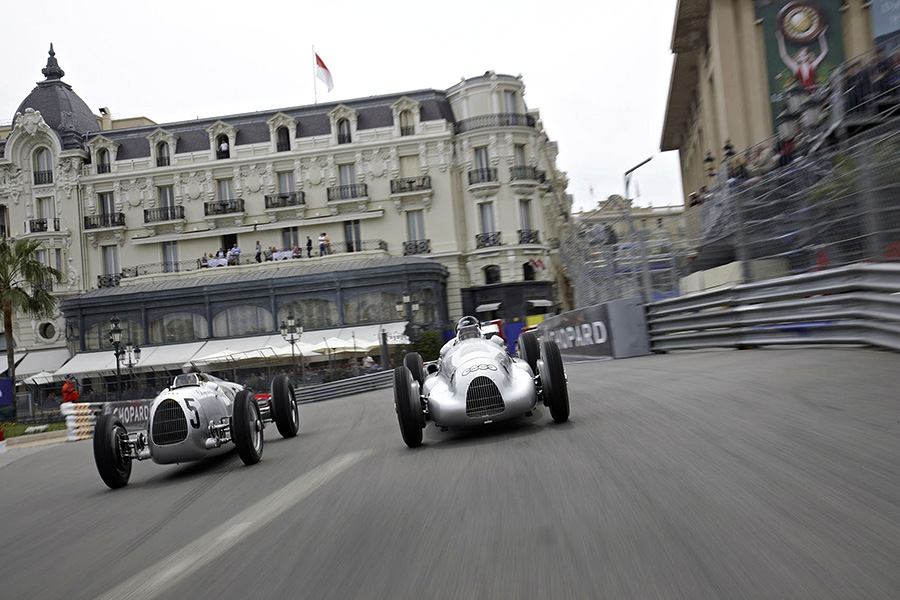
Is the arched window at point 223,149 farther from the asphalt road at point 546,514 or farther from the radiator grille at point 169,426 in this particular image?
the radiator grille at point 169,426

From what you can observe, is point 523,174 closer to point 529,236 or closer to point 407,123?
point 529,236

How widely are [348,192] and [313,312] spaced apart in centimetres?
767

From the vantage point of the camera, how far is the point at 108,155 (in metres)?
47.5

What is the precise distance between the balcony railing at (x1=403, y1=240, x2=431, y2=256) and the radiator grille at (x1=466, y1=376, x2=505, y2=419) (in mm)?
37399

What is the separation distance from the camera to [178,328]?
42250 mm

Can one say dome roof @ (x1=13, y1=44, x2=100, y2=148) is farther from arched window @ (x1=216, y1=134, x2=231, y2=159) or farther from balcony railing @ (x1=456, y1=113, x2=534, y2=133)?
balcony railing @ (x1=456, y1=113, x2=534, y2=133)

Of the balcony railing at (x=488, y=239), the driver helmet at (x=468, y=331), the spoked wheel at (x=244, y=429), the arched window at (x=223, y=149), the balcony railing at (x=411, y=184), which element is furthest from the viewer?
the arched window at (x=223, y=149)

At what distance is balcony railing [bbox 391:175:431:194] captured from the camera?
44094 mm

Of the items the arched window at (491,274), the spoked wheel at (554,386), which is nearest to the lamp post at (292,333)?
the arched window at (491,274)

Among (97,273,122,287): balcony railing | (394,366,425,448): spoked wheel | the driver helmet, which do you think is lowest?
(394,366,425,448): spoked wheel

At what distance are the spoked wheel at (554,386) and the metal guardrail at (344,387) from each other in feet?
67.3

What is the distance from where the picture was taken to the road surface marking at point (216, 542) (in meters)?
3.81

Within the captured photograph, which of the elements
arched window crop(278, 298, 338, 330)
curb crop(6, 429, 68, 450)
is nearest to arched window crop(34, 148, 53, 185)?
arched window crop(278, 298, 338, 330)

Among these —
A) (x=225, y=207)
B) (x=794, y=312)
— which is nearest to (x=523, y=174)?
(x=225, y=207)
